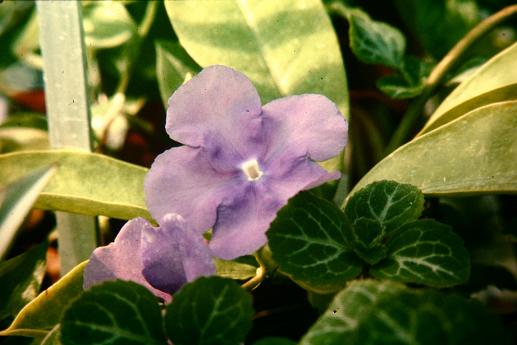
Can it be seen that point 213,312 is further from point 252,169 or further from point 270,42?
point 270,42

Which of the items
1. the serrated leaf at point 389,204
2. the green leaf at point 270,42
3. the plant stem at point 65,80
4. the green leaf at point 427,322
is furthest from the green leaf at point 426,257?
the plant stem at point 65,80

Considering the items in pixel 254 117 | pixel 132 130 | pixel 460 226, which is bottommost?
pixel 460 226

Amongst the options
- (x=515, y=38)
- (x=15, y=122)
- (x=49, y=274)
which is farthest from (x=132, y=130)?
(x=515, y=38)

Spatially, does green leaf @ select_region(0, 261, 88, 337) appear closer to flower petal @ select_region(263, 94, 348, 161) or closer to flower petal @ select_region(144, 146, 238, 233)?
flower petal @ select_region(144, 146, 238, 233)

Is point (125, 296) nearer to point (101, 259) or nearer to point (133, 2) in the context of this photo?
point (101, 259)

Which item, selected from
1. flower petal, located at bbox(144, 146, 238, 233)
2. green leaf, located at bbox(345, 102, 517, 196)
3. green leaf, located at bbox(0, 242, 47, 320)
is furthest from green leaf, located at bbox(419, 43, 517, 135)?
green leaf, located at bbox(0, 242, 47, 320)
